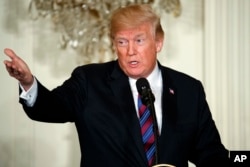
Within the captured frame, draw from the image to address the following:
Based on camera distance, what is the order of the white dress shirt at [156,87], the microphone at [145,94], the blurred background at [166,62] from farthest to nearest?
the blurred background at [166,62] → the white dress shirt at [156,87] → the microphone at [145,94]

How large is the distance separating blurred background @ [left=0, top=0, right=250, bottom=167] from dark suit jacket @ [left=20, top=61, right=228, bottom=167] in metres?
1.43

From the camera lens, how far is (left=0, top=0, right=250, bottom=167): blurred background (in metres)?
3.51

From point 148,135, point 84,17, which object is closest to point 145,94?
point 148,135

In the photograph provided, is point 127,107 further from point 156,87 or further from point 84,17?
point 84,17

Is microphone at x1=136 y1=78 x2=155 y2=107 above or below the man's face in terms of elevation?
below

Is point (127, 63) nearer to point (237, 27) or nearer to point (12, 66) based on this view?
point (12, 66)

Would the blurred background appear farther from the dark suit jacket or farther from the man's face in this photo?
the man's face

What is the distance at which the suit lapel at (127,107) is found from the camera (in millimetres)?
1881

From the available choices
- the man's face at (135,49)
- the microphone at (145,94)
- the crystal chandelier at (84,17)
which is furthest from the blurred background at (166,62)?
the microphone at (145,94)

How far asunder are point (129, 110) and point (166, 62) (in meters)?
1.68

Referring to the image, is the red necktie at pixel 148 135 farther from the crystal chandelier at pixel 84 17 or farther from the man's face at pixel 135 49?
the crystal chandelier at pixel 84 17

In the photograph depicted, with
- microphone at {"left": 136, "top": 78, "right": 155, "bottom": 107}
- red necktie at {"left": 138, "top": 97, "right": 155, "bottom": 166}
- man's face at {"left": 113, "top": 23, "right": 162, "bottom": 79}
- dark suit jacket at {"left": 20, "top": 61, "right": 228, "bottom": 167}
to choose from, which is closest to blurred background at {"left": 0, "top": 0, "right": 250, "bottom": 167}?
dark suit jacket at {"left": 20, "top": 61, "right": 228, "bottom": 167}

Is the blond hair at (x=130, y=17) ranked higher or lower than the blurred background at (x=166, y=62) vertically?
higher

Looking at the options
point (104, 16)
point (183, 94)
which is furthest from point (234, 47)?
point (183, 94)
